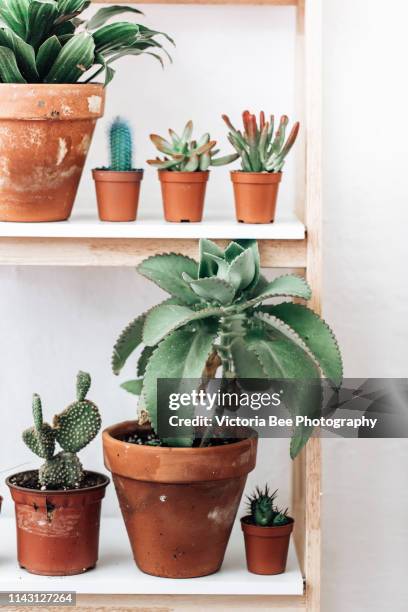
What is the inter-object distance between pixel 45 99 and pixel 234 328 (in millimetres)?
471

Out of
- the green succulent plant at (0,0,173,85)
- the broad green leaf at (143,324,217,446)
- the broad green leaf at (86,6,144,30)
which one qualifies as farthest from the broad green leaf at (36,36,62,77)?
the broad green leaf at (143,324,217,446)

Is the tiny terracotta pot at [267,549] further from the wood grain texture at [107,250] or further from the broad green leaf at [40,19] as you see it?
the broad green leaf at [40,19]

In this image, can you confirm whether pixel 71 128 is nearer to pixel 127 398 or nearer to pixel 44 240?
pixel 44 240

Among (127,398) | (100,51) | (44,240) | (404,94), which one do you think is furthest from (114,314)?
(404,94)

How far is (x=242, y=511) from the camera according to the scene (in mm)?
2037

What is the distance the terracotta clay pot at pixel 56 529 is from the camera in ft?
5.25

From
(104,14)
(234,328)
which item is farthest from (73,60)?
(234,328)

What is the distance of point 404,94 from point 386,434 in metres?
0.70

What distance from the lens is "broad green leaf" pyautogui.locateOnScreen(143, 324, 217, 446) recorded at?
4.69ft

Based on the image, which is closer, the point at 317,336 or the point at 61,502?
the point at 317,336

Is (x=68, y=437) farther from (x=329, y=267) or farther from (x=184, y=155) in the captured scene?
(x=329, y=267)

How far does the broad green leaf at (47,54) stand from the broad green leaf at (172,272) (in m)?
0.36

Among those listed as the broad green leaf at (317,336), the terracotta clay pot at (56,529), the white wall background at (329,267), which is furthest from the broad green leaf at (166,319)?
the white wall background at (329,267)

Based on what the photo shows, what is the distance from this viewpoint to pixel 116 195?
161 cm
